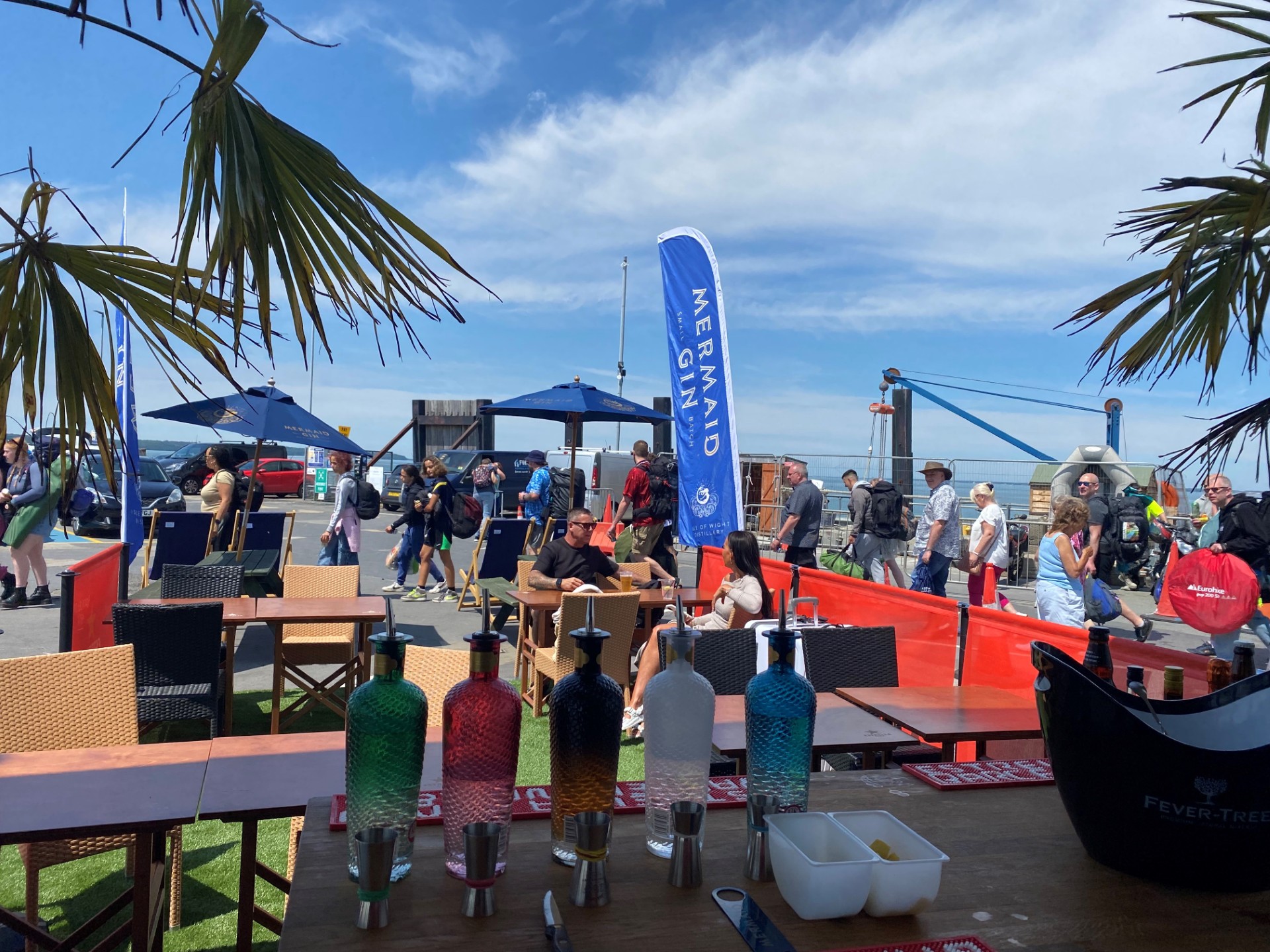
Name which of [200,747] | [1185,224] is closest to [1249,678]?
[1185,224]

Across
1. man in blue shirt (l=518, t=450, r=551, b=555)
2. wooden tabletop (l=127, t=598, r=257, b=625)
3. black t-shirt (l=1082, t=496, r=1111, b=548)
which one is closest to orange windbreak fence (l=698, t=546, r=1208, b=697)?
wooden tabletop (l=127, t=598, r=257, b=625)

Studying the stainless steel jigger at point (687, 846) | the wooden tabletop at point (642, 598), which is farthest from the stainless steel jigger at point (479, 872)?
the wooden tabletop at point (642, 598)

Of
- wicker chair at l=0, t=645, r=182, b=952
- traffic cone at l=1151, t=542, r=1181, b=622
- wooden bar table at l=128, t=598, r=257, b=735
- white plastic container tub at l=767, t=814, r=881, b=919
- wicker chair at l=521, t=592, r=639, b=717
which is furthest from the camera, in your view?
traffic cone at l=1151, t=542, r=1181, b=622

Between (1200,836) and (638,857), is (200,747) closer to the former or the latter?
(638,857)

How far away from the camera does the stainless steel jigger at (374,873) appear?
115 centimetres

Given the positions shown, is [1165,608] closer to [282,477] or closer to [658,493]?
[658,493]

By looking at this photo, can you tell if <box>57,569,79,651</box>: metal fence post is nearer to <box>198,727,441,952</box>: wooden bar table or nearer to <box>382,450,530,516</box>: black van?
<box>198,727,441,952</box>: wooden bar table

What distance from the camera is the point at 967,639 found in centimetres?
464

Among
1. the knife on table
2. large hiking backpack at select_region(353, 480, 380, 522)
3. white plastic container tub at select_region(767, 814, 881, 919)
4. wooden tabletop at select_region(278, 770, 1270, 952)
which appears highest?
large hiking backpack at select_region(353, 480, 380, 522)

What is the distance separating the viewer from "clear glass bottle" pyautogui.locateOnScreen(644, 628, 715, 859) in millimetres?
1442

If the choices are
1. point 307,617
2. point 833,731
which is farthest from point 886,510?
point 833,731

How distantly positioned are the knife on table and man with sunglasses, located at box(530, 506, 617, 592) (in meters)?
5.12

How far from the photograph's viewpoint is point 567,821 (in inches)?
53.4

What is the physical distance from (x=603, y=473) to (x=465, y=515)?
457 inches
